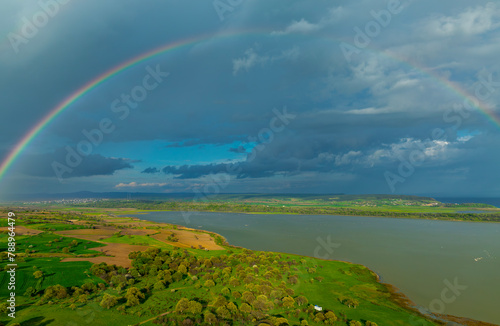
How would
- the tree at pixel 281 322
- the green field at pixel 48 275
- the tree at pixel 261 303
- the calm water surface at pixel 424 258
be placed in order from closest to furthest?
the tree at pixel 281 322 < the tree at pixel 261 303 < the green field at pixel 48 275 < the calm water surface at pixel 424 258

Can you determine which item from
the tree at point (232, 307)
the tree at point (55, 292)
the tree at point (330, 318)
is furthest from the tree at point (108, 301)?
the tree at point (330, 318)

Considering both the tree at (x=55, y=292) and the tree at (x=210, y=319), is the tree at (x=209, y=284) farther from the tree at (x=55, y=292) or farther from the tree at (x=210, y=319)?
the tree at (x=55, y=292)

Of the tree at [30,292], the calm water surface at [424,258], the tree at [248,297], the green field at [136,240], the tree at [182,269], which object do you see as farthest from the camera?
the green field at [136,240]

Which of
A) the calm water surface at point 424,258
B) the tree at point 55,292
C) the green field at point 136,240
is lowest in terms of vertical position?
the calm water surface at point 424,258

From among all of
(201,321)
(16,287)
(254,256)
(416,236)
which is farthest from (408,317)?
(416,236)

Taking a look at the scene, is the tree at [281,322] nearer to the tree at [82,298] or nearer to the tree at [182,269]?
the tree at [182,269]

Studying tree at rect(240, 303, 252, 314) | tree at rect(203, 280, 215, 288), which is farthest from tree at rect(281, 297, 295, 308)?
tree at rect(203, 280, 215, 288)

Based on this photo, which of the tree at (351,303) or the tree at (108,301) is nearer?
the tree at (108,301)

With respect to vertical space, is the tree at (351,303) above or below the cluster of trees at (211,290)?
below

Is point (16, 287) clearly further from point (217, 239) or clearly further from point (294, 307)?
point (217, 239)
